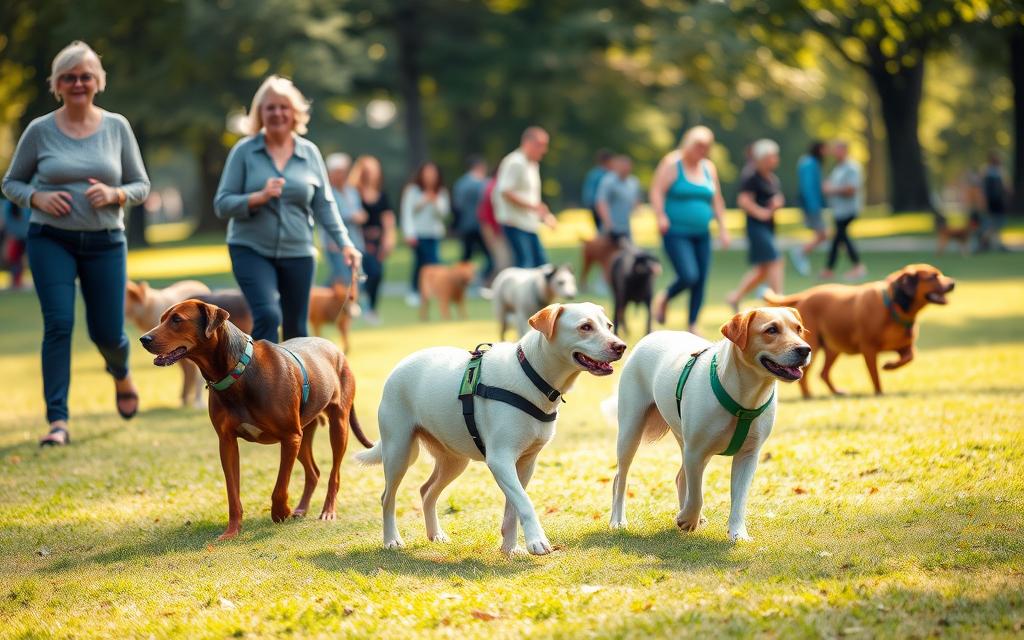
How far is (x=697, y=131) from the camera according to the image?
12789 mm

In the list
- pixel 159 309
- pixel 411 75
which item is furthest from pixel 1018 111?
pixel 159 309

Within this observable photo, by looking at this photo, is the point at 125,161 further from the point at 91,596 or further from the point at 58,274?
the point at 91,596

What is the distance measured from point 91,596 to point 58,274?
3619 millimetres

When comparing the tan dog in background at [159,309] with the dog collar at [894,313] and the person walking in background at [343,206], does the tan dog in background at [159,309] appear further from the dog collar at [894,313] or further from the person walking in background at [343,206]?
the dog collar at [894,313]

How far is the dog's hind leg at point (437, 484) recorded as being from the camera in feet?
19.9

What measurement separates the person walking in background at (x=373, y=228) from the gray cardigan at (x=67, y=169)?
9864mm

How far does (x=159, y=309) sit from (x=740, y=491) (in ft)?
22.8

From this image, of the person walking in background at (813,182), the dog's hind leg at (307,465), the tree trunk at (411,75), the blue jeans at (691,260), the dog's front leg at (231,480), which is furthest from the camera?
the tree trunk at (411,75)

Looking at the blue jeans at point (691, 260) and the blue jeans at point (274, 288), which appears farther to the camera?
the blue jeans at point (691, 260)

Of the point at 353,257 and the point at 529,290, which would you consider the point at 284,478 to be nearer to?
the point at 353,257

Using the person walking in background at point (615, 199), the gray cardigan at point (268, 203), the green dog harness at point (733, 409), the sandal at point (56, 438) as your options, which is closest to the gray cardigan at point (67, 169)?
the gray cardigan at point (268, 203)

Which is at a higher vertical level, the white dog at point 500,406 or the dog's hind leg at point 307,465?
the white dog at point 500,406

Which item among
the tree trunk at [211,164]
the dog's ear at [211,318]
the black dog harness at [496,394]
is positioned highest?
the tree trunk at [211,164]

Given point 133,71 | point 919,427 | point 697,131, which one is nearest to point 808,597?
point 919,427
